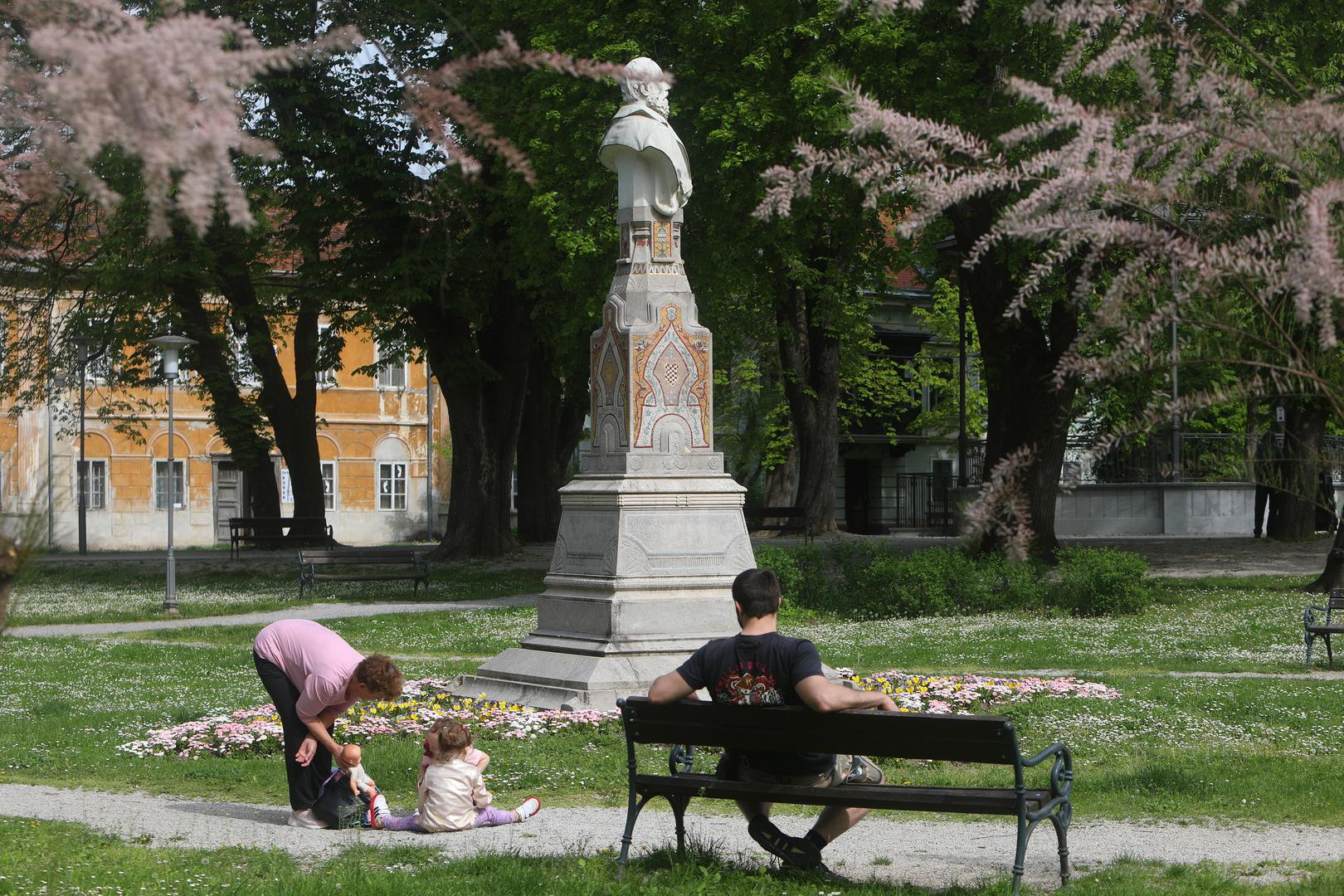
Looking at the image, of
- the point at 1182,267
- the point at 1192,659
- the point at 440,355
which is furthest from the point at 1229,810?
the point at 440,355

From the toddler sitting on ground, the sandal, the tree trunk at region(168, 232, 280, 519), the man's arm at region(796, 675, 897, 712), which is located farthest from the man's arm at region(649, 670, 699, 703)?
the tree trunk at region(168, 232, 280, 519)

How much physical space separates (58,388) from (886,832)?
27333 mm

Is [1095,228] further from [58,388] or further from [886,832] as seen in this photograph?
[58,388]

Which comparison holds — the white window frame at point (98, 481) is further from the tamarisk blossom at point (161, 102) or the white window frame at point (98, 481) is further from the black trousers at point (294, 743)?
the tamarisk blossom at point (161, 102)

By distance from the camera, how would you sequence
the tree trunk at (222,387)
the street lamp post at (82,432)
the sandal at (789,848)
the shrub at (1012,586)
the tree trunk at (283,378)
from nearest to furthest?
the sandal at (789,848) → the shrub at (1012,586) → the tree trunk at (222,387) → the tree trunk at (283,378) → the street lamp post at (82,432)

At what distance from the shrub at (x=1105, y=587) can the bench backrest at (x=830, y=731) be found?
45.9ft

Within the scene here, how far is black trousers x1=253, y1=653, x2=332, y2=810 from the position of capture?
8.50m

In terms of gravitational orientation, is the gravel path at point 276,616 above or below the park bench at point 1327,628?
below

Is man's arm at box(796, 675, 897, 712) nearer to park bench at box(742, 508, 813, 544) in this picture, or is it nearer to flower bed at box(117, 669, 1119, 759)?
flower bed at box(117, 669, 1119, 759)

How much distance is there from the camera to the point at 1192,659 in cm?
1561

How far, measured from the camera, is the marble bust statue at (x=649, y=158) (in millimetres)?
A: 13312

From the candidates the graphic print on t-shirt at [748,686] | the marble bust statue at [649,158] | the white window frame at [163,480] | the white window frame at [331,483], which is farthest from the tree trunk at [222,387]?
the graphic print on t-shirt at [748,686]

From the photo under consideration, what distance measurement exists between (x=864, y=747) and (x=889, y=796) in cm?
22

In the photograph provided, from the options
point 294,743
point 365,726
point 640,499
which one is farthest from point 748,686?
point 640,499
